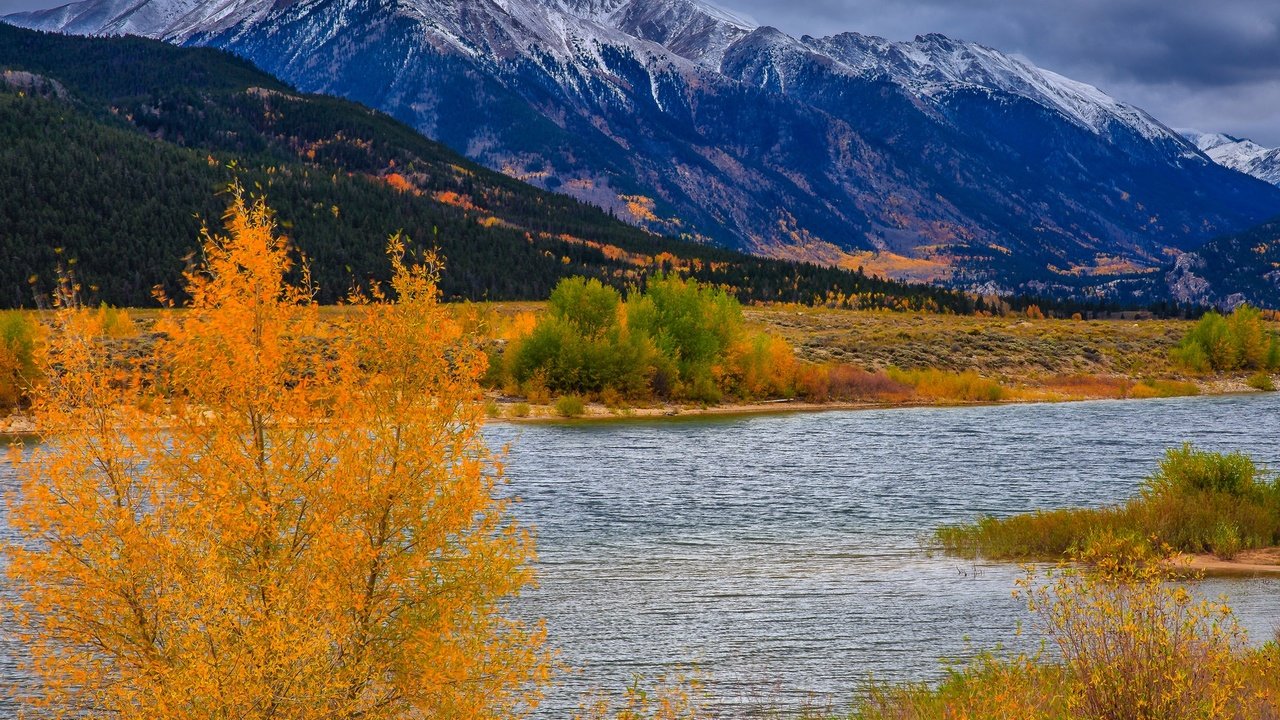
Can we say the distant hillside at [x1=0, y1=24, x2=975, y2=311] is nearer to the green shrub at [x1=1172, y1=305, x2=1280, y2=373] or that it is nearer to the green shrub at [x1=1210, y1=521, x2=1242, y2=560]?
the green shrub at [x1=1172, y1=305, x2=1280, y2=373]

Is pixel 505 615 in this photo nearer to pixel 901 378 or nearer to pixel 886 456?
pixel 886 456

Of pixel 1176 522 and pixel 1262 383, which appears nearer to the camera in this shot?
pixel 1176 522

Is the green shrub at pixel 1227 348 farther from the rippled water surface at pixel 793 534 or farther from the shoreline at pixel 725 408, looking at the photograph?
the rippled water surface at pixel 793 534

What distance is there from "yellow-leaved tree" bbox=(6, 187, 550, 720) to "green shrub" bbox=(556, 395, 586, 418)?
5432 centimetres

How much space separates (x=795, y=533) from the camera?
3144 centimetres

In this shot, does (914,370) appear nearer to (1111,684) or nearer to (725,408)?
(725,408)

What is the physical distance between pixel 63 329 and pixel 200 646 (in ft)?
13.4

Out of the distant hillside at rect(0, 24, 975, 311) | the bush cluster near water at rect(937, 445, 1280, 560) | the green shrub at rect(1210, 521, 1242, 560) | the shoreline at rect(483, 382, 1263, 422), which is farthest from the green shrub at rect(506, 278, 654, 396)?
the distant hillside at rect(0, 24, 975, 311)

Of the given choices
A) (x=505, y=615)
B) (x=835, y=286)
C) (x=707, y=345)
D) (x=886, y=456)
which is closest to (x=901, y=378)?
(x=707, y=345)

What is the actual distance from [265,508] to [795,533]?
21.5m

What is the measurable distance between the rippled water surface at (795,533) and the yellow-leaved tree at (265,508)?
399cm

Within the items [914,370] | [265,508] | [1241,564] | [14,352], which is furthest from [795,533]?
[914,370]

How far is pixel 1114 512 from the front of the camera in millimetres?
29344

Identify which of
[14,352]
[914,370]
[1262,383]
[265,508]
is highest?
[265,508]
